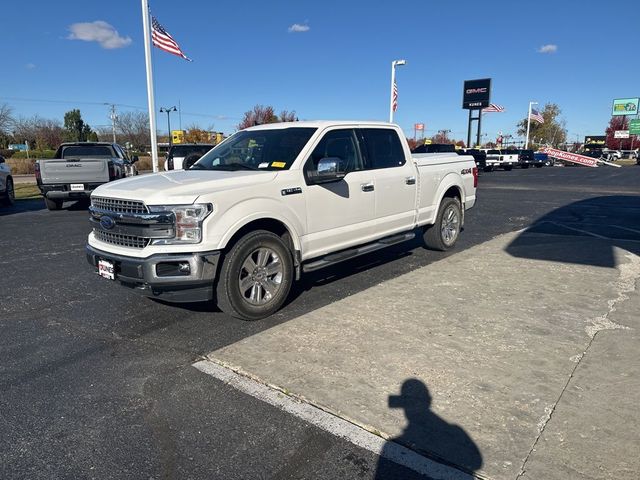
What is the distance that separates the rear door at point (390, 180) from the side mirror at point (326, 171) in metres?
0.95

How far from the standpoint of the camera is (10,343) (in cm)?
426

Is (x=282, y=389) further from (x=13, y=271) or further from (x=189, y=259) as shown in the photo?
(x=13, y=271)

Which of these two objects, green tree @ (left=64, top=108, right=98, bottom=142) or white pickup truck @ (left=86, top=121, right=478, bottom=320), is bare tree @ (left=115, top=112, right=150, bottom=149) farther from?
white pickup truck @ (left=86, top=121, right=478, bottom=320)

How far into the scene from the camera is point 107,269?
179 inches

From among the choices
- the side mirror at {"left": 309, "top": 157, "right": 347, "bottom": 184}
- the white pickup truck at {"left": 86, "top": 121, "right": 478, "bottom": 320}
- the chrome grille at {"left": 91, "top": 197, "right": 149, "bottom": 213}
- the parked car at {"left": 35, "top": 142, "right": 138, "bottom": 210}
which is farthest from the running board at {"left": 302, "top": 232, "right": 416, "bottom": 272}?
the parked car at {"left": 35, "top": 142, "right": 138, "bottom": 210}

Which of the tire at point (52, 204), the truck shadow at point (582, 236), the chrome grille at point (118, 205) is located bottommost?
the truck shadow at point (582, 236)

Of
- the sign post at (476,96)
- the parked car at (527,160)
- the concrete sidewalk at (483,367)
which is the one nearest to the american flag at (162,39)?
the concrete sidewalk at (483,367)

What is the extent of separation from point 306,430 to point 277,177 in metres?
2.62

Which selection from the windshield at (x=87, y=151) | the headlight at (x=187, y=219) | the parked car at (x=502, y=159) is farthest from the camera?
the parked car at (x=502, y=159)

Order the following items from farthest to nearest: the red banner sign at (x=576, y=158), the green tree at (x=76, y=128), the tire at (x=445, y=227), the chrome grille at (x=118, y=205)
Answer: the green tree at (x=76, y=128)
the red banner sign at (x=576, y=158)
the tire at (x=445, y=227)
the chrome grille at (x=118, y=205)

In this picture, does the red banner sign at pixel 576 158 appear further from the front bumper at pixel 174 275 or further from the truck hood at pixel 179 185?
the front bumper at pixel 174 275

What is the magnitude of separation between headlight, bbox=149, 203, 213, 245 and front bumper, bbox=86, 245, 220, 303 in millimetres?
134

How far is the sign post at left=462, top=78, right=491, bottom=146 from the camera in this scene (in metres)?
56.8

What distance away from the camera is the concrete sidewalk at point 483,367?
8.94 feet
